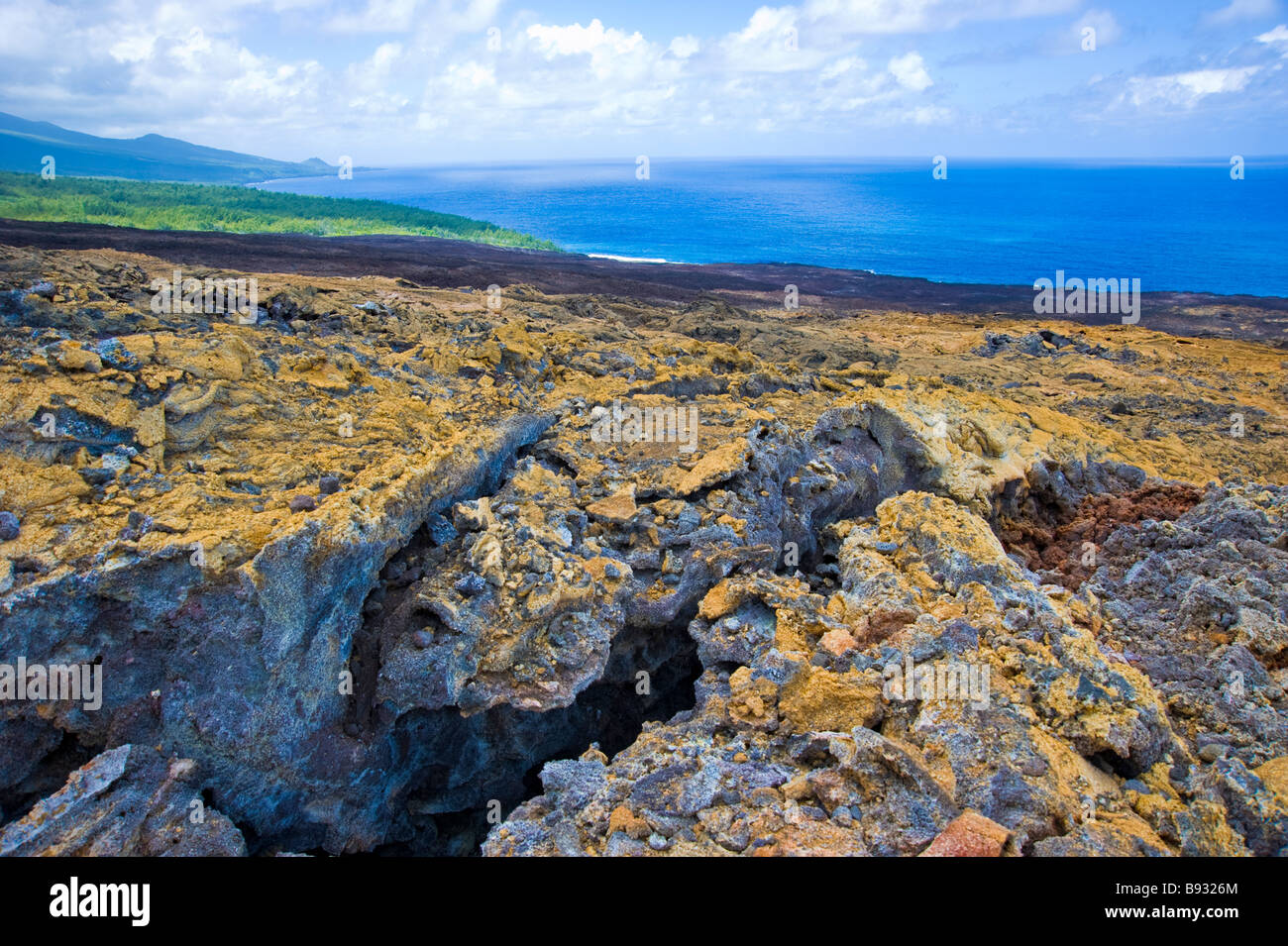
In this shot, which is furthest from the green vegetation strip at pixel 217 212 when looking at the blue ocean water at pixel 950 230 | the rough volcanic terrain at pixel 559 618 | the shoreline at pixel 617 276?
the rough volcanic terrain at pixel 559 618

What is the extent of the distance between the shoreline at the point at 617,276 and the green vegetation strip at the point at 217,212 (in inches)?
421

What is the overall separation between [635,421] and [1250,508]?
7498 millimetres

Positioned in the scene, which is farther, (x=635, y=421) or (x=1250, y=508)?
(x=635, y=421)

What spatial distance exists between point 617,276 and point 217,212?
38202 mm

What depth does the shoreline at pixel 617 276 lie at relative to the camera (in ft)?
86.0

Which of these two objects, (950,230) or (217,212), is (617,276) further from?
(950,230)

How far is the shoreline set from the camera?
2622cm

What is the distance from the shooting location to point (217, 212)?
53438 mm

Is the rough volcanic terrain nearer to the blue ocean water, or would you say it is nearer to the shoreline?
the shoreline

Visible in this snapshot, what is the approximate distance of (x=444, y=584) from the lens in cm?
587

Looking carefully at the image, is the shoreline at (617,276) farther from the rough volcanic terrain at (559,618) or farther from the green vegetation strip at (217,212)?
the rough volcanic terrain at (559,618)

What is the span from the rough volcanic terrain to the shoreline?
756 inches

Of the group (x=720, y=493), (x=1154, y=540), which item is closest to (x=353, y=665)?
(x=720, y=493)

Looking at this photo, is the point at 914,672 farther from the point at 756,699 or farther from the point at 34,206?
the point at 34,206
